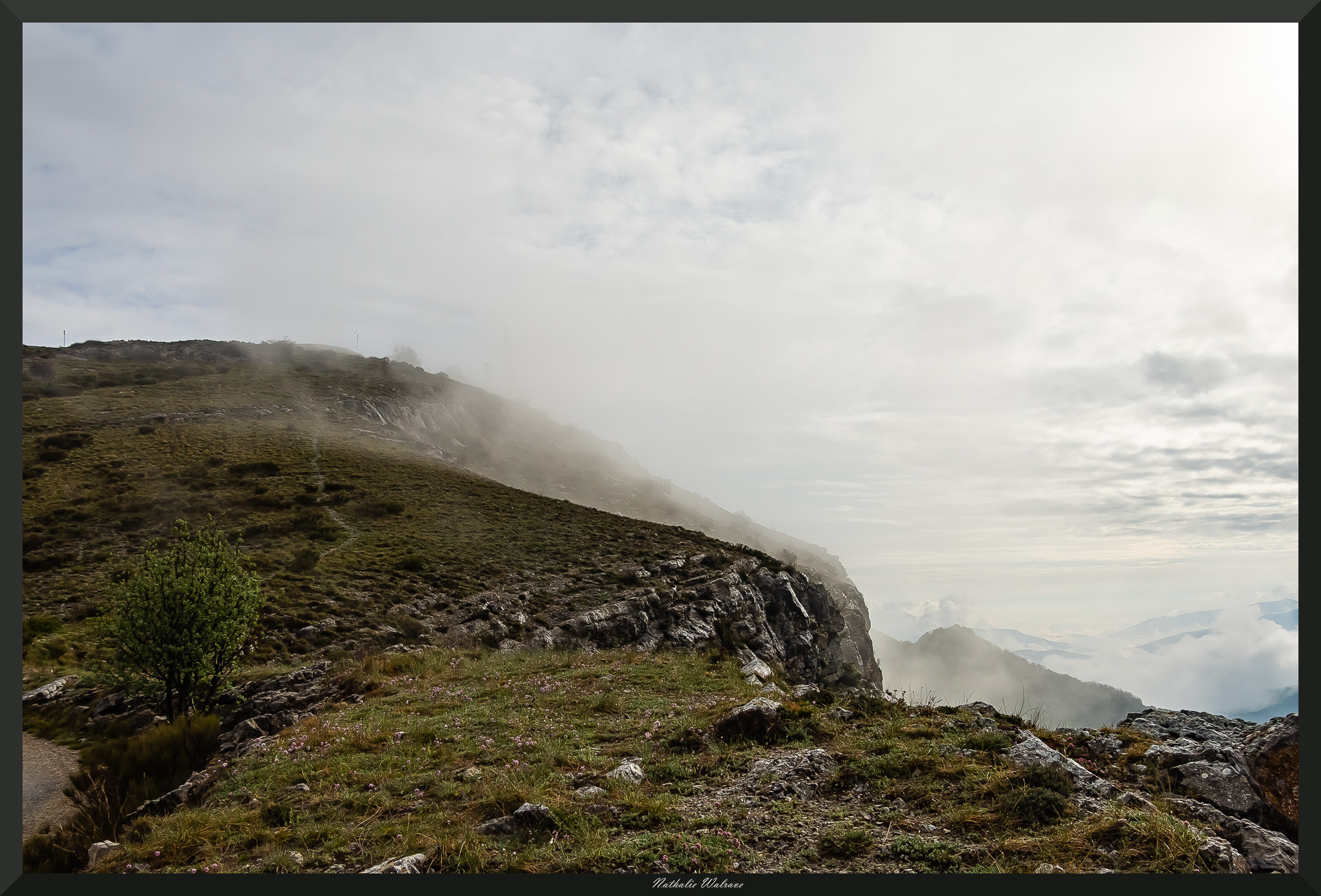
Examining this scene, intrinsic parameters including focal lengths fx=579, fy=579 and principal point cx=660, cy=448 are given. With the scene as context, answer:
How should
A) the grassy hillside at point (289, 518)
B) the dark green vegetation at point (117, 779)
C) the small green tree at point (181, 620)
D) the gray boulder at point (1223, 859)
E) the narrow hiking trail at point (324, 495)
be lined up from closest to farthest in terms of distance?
the gray boulder at point (1223, 859), the dark green vegetation at point (117, 779), the small green tree at point (181, 620), the grassy hillside at point (289, 518), the narrow hiking trail at point (324, 495)

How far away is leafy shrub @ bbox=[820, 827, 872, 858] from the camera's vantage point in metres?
6.93

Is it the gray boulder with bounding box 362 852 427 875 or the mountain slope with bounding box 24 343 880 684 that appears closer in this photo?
the gray boulder with bounding box 362 852 427 875

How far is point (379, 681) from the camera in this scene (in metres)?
19.6

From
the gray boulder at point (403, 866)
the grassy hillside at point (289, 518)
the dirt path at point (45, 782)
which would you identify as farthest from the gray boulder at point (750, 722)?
the grassy hillside at point (289, 518)

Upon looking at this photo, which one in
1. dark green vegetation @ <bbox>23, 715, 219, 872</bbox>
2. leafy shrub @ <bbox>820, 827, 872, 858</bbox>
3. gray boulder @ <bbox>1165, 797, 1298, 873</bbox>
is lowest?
dark green vegetation @ <bbox>23, 715, 219, 872</bbox>

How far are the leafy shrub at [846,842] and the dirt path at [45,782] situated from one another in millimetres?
15248

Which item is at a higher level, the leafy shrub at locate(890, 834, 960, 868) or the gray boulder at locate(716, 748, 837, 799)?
the leafy shrub at locate(890, 834, 960, 868)

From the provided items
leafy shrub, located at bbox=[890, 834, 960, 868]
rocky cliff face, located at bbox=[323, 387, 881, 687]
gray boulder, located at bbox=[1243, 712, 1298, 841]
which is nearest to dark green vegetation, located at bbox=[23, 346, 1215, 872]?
leafy shrub, located at bbox=[890, 834, 960, 868]

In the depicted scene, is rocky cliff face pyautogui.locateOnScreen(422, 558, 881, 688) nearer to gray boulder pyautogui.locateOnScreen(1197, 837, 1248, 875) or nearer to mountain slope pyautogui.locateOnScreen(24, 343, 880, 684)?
mountain slope pyautogui.locateOnScreen(24, 343, 880, 684)

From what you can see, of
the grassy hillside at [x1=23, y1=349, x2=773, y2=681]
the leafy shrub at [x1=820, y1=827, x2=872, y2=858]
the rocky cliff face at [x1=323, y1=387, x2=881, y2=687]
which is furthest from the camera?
the rocky cliff face at [x1=323, y1=387, x2=881, y2=687]

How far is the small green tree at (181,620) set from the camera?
1653 cm

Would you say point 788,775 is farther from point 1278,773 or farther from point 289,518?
point 289,518

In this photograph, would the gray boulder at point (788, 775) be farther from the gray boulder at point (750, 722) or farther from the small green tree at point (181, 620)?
the small green tree at point (181, 620)

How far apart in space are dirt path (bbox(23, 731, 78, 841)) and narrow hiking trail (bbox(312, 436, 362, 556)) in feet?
75.6
